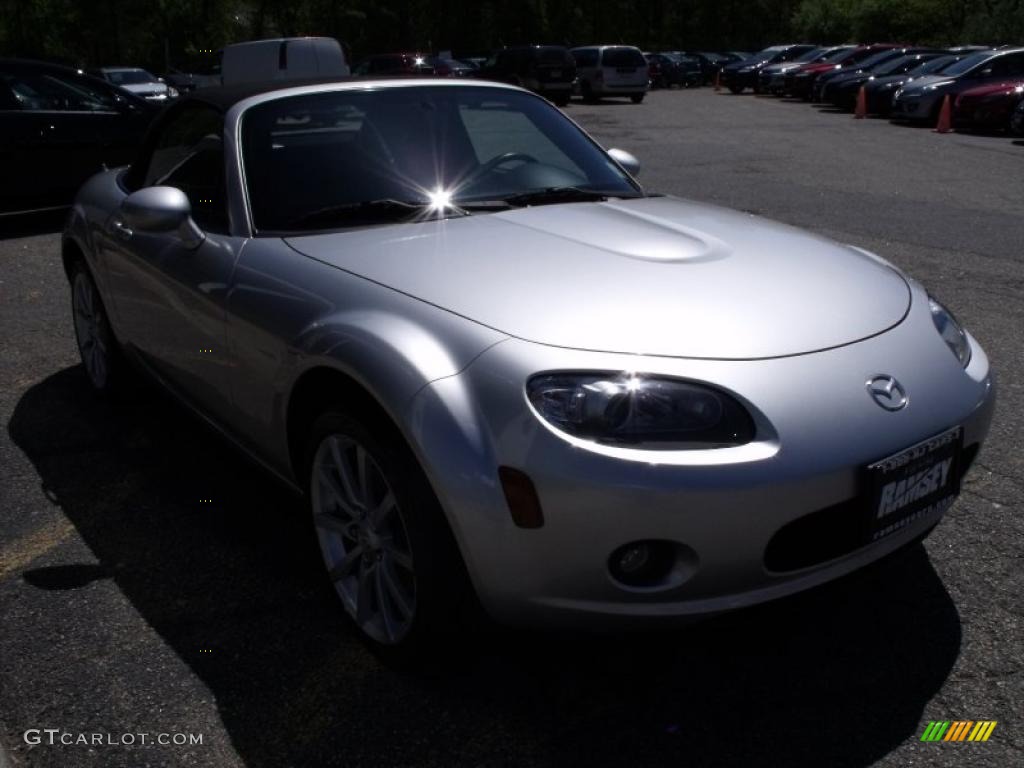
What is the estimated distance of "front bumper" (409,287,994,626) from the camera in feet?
7.48

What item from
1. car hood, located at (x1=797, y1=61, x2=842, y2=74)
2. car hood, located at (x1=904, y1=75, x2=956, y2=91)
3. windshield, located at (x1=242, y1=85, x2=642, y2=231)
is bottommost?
car hood, located at (x1=797, y1=61, x2=842, y2=74)

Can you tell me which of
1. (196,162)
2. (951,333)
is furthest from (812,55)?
(951,333)

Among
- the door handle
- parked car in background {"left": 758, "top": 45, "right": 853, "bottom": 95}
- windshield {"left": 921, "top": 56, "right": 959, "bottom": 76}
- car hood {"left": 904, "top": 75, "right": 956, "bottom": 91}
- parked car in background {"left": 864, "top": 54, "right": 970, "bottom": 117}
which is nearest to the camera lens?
the door handle

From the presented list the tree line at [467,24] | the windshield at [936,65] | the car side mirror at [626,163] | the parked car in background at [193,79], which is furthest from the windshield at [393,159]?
the tree line at [467,24]

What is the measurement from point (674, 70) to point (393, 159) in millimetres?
38592

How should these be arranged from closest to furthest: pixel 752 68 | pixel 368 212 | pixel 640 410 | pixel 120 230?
pixel 640 410, pixel 368 212, pixel 120 230, pixel 752 68

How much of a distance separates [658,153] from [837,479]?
13952 mm

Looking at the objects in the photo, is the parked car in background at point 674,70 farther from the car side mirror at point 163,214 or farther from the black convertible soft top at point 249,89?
the car side mirror at point 163,214

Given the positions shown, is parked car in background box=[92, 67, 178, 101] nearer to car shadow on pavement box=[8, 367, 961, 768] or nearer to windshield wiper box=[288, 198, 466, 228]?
windshield wiper box=[288, 198, 466, 228]

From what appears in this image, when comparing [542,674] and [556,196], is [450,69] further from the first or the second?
[542,674]

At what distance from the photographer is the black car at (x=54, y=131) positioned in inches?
388

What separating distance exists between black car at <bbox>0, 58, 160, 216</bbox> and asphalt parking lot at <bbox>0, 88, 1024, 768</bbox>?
6.11m

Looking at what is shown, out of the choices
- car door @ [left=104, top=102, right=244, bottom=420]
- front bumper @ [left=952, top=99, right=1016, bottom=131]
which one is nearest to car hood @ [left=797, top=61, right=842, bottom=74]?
front bumper @ [left=952, top=99, right=1016, bottom=131]

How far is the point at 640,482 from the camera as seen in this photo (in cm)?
227
